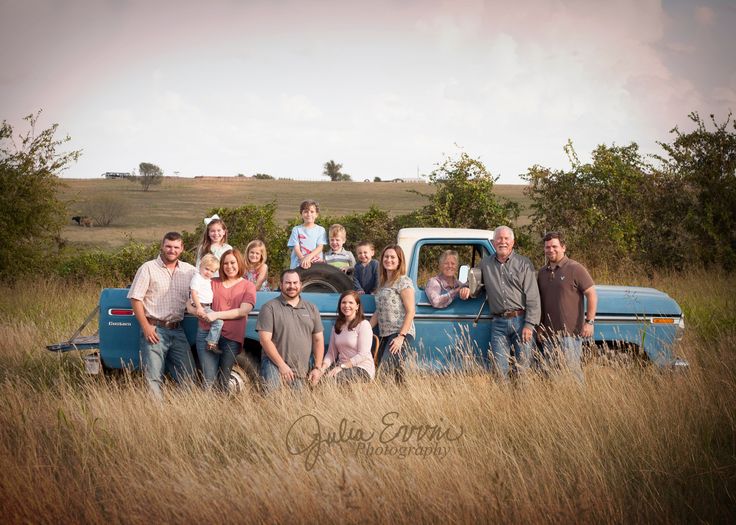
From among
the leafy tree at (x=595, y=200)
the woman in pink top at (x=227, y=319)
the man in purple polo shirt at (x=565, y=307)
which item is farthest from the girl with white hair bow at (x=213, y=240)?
the leafy tree at (x=595, y=200)

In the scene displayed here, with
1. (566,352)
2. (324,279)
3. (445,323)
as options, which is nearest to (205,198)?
(324,279)

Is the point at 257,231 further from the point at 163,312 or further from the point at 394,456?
the point at 394,456

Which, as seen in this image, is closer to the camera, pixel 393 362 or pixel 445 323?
pixel 393 362

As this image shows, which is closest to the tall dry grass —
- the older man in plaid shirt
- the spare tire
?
the older man in plaid shirt

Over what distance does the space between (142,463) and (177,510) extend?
73cm

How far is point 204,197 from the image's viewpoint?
186 ft

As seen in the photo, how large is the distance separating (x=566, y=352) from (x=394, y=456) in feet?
→ 7.07

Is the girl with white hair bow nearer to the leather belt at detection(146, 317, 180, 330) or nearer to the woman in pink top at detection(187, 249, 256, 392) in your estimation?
the woman in pink top at detection(187, 249, 256, 392)

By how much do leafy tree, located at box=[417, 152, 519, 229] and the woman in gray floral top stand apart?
6959 millimetres

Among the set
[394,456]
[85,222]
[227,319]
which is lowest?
[394,456]

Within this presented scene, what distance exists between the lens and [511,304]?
20.9ft

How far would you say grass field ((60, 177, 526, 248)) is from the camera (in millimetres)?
39031

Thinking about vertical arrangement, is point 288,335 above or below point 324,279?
below

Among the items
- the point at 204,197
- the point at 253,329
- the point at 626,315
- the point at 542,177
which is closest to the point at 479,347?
the point at 626,315
